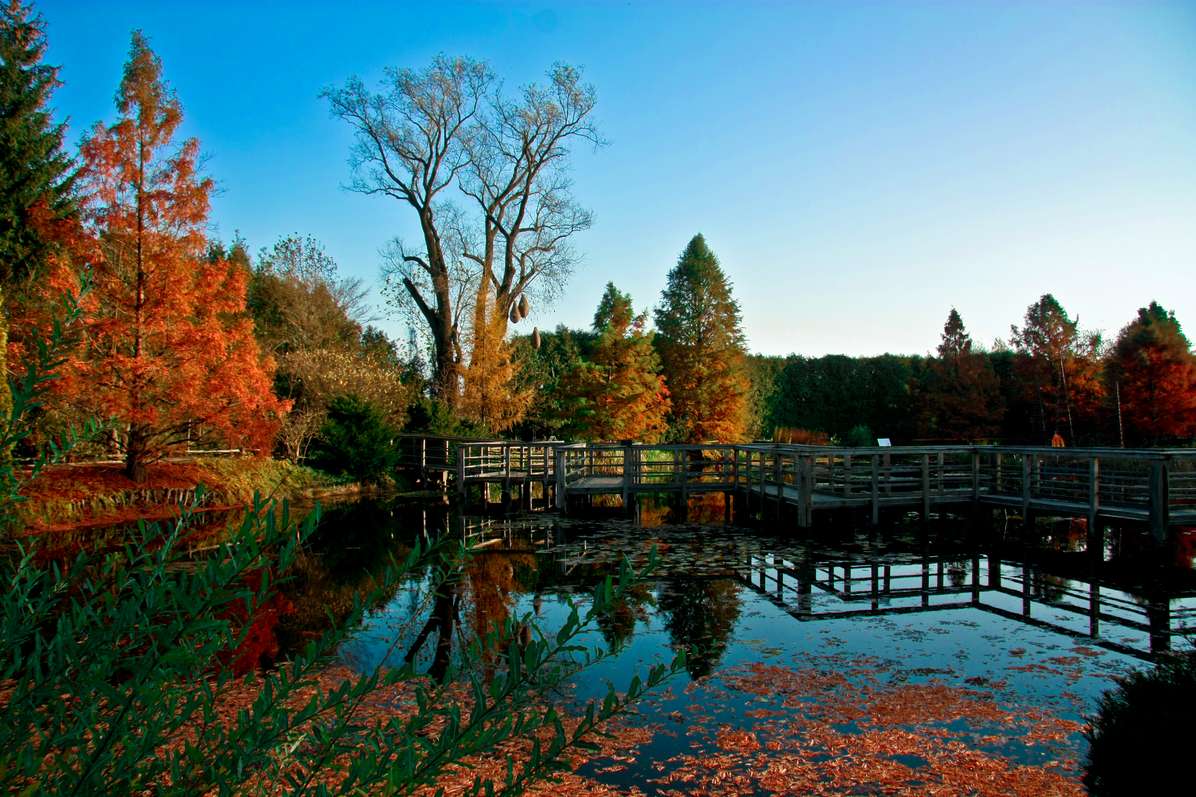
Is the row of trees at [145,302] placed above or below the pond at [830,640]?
above

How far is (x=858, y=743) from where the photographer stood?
5168 millimetres

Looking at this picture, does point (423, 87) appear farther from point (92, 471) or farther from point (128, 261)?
point (92, 471)

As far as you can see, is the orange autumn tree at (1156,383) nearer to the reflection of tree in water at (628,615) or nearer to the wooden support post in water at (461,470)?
the wooden support post in water at (461,470)

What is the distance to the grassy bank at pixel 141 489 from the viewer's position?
44.4 ft

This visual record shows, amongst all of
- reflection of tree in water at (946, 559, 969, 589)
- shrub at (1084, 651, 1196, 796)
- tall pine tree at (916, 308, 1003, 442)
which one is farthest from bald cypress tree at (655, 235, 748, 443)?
shrub at (1084, 651, 1196, 796)

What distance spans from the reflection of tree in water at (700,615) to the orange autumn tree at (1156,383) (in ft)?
66.3

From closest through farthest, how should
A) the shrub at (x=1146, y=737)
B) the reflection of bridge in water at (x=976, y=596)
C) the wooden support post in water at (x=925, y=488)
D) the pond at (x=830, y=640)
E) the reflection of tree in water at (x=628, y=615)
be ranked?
the shrub at (x=1146, y=737), the pond at (x=830, y=640), the reflection of tree in water at (x=628, y=615), the reflection of bridge in water at (x=976, y=596), the wooden support post in water at (x=925, y=488)

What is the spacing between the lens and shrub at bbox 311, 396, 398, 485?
2039 centimetres

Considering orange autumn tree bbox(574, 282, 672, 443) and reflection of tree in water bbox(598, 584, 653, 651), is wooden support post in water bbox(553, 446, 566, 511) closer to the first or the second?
orange autumn tree bbox(574, 282, 672, 443)

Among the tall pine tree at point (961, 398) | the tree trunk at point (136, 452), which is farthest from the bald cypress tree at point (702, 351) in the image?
the tree trunk at point (136, 452)

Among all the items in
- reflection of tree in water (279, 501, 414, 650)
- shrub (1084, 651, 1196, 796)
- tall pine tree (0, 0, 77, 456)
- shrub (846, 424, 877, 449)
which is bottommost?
reflection of tree in water (279, 501, 414, 650)

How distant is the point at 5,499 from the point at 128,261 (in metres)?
15.1

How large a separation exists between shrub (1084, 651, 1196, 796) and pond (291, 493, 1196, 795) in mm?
381

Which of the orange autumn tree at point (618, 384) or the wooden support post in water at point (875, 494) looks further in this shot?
the orange autumn tree at point (618, 384)
